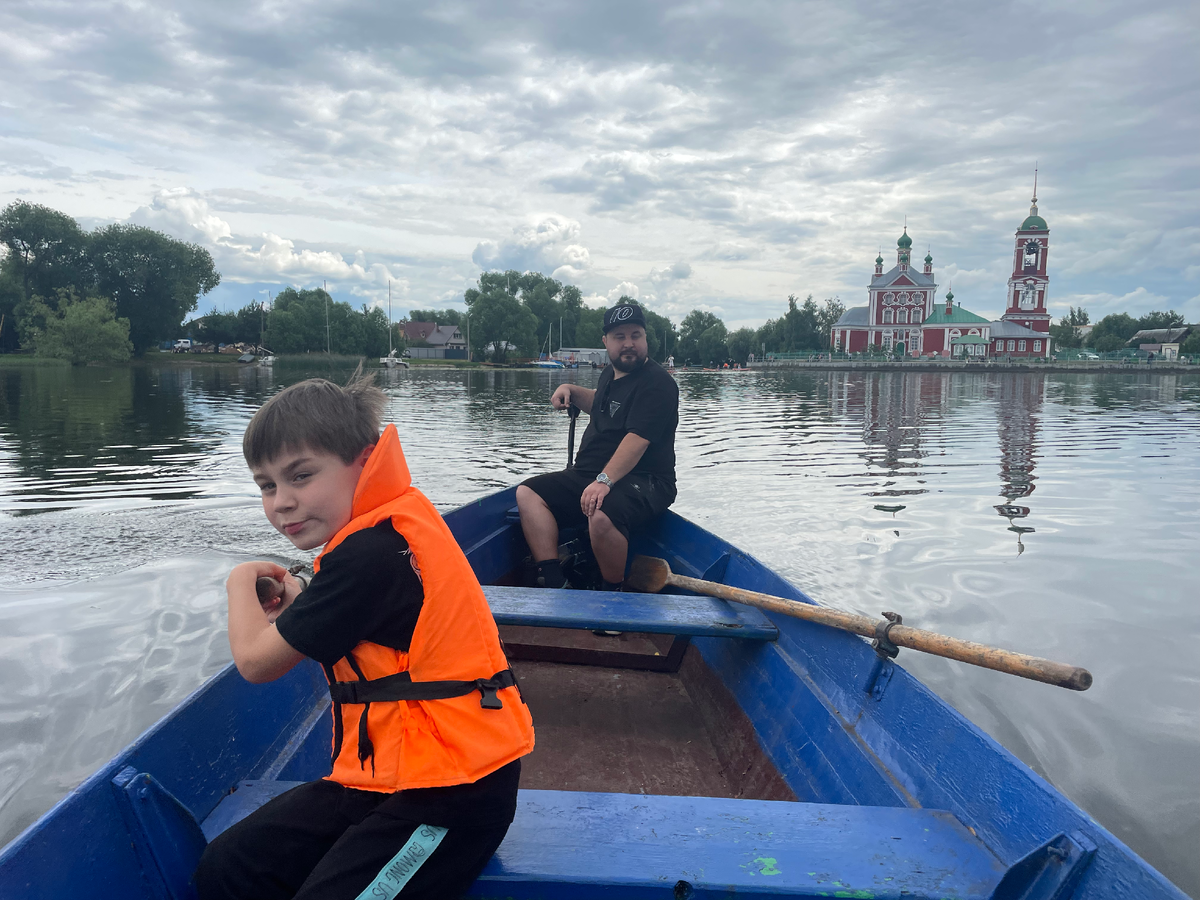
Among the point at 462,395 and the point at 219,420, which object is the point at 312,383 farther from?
the point at 462,395

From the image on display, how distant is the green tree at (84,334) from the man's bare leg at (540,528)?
5115 centimetres

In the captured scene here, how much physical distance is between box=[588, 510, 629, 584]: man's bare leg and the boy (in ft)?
8.31

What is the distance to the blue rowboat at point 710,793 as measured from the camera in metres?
1.49

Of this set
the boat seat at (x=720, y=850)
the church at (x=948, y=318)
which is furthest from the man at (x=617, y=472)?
the church at (x=948, y=318)

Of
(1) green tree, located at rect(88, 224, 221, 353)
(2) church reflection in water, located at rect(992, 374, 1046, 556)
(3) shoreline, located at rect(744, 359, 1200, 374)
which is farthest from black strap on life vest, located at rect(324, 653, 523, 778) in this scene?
(3) shoreline, located at rect(744, 359, 1200, 374)

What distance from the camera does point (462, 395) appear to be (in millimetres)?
30125

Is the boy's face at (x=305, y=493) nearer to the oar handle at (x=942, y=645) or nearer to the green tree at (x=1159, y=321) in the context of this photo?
the oar handle at (x=942, y=645)

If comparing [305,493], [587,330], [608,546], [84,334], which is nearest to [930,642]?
[305,493]

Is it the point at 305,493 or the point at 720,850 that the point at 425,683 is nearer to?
the point at 305,493

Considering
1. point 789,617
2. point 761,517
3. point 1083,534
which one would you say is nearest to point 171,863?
point 789,617

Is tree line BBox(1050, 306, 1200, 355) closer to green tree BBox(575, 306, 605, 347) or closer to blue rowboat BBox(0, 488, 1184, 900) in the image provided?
green tree BBox(575, 306, 605, 347)

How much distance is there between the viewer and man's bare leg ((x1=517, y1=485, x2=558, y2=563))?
4.38 metres

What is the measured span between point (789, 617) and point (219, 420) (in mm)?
17201

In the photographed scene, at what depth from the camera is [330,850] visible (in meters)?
1.45
